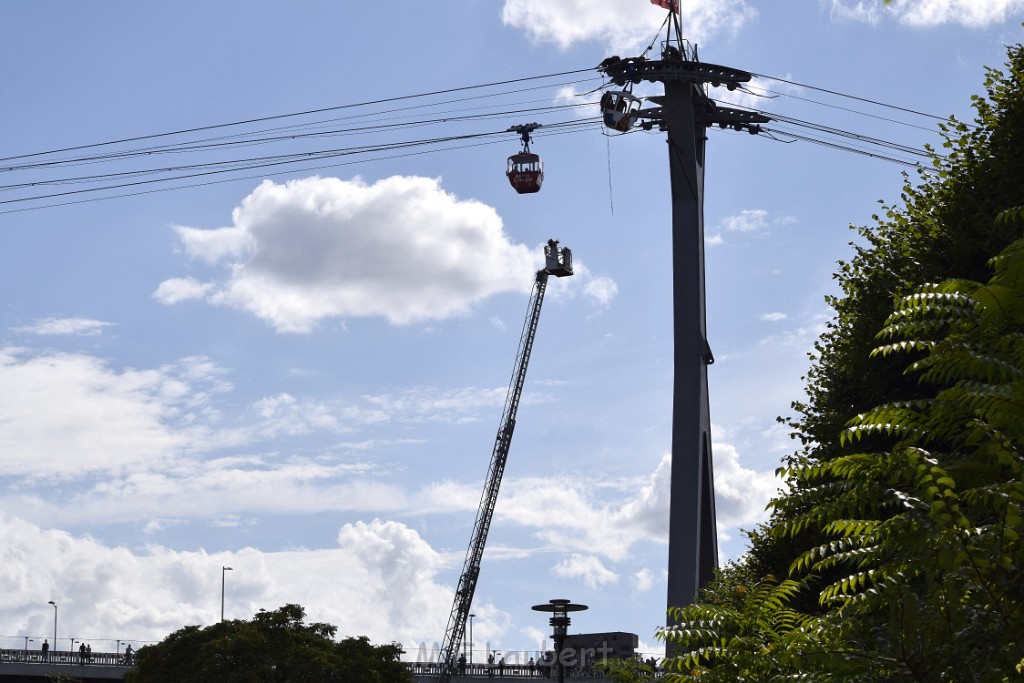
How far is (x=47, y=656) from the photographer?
12250cm

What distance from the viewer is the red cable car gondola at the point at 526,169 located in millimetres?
77938

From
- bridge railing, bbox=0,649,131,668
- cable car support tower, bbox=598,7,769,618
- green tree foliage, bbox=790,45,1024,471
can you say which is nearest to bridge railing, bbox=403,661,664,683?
bridge railing, bbox=0,649,131,668

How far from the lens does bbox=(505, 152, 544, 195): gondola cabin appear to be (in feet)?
256

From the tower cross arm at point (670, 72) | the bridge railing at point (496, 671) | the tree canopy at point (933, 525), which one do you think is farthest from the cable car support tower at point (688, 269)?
the bridge railing at point (496, 671)

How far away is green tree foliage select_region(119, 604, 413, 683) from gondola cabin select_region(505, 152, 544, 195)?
89.9ft

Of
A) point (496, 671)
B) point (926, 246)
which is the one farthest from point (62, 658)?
point (926, 246)

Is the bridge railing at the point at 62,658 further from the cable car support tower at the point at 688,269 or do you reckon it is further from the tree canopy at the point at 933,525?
the tree canopy at the point at 933,525

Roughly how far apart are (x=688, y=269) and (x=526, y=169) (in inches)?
734

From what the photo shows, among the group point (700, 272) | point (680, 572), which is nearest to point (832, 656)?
point (680, 572)

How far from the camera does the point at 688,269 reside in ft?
205

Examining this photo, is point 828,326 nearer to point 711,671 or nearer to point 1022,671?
point 711,671

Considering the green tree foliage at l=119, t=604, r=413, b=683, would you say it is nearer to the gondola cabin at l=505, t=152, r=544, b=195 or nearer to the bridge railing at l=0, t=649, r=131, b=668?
the gondola cabin at l=505, t=152, r=544, b=195

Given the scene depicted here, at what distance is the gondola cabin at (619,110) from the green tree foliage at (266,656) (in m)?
31.2

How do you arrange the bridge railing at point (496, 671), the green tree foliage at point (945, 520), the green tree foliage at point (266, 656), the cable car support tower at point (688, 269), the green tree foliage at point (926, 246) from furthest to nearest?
1. the bridge railing at point (496, 671)
2. the green tree foliage at point (266, 656)
3. the cable car support tower at point (688, 269)
4. the green tree foliage at point (926, 246)
5. the green tree foliage at point (945, 520)
